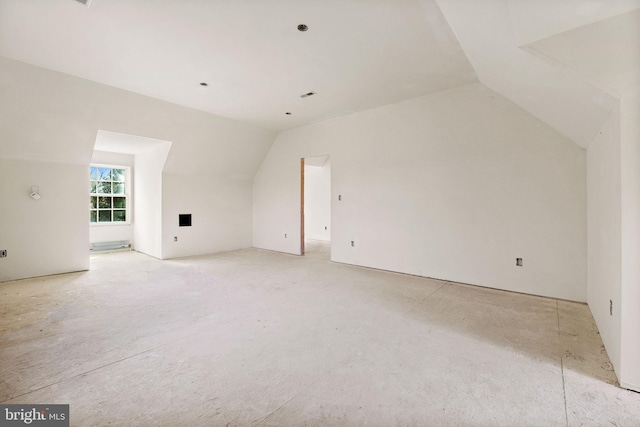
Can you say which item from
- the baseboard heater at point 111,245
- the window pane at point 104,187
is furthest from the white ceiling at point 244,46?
the baseboard heater at point 111,245

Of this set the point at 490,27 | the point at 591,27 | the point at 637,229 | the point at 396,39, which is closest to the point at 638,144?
the point at 637,229

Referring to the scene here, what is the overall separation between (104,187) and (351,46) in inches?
260

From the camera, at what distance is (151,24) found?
7.97 feet

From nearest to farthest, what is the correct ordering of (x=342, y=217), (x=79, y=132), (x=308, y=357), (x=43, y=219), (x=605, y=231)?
(x=308, y=357), (x=605, y=231), (x=79, y=132), (x=43, y=219), (x=342, y=217)

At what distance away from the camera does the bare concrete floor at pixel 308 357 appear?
1.50 metres

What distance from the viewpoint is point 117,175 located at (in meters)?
6.61

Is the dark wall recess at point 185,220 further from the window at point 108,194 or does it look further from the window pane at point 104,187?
the window pane at point 104,187

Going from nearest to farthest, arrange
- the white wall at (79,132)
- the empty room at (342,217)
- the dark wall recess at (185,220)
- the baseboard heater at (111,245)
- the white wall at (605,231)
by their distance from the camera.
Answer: the empty room at (342,217)
the white wall at (605,231)
the white wall at (79,132)
the dark wall recess at (185,220)
the baseboard heater at (111,245)

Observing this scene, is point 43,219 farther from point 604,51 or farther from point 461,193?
point 604,51

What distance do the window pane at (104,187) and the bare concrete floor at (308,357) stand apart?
10.5 ft

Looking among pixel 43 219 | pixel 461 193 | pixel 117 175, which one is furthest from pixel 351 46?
pixel 117 175

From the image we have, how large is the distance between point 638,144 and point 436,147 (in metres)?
2.51

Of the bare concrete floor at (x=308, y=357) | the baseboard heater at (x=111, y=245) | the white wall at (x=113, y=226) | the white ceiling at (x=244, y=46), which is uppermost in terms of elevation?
the white ceiling at (x=244, y=46)

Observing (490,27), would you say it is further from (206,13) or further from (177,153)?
(177,153)
